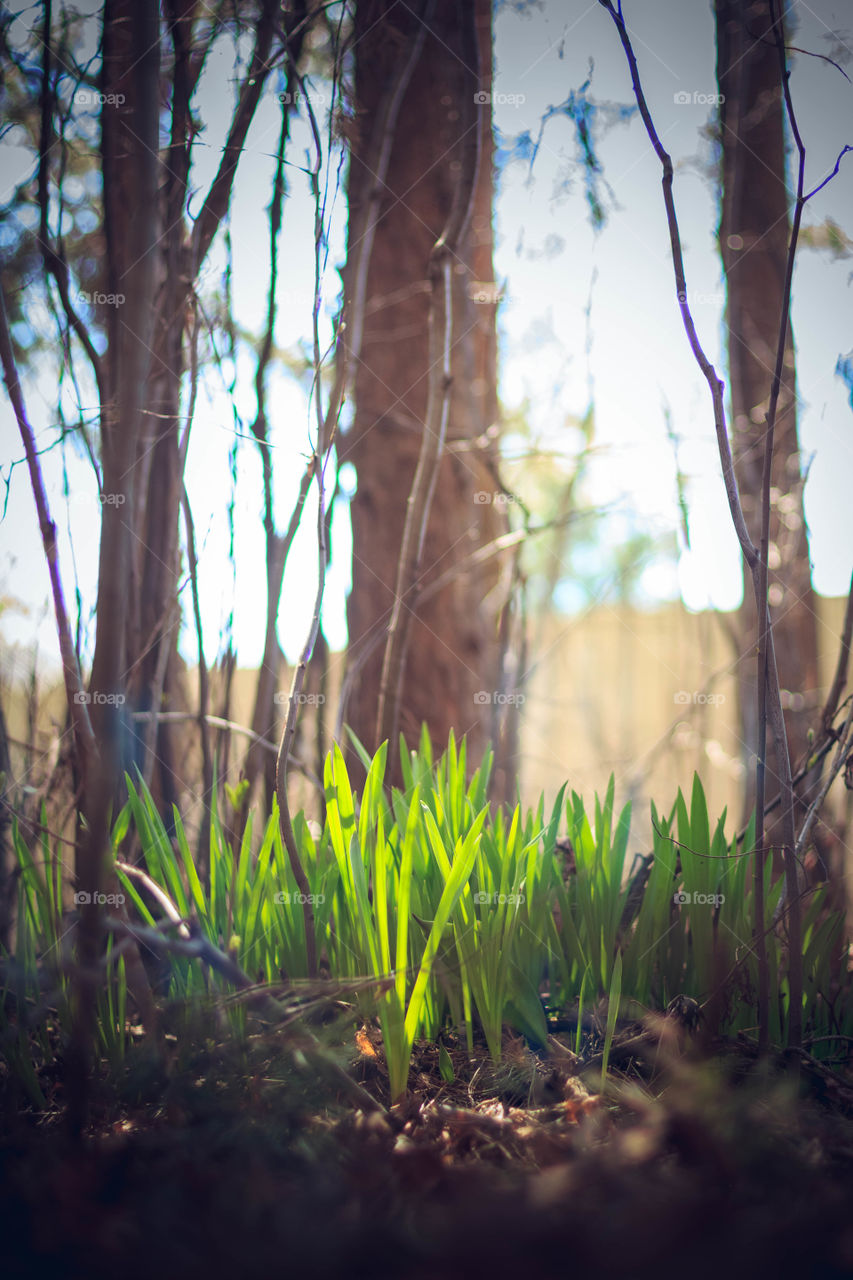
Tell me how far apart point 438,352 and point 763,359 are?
1940 millimetres

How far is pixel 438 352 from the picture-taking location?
1.45 metres

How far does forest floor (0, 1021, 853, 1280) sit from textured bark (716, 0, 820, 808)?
81.8 inches

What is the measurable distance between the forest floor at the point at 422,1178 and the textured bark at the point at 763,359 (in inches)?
81.8

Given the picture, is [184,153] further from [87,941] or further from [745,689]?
[745,689]

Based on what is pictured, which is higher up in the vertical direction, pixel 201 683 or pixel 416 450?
pixel 416 450

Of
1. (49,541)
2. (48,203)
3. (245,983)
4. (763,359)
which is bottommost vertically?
(245,983)

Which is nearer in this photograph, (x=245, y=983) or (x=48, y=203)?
(x=245, y=983)

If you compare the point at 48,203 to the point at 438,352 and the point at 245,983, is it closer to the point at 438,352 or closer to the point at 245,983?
the point at 438,352

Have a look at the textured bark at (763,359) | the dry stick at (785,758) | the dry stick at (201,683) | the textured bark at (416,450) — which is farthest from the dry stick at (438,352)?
the textured bark at (763,359)

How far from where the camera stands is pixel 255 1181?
1.70 ft

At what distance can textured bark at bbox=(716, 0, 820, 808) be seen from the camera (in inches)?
103

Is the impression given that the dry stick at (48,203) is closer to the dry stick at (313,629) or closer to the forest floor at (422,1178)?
the dry stick at (313,629)

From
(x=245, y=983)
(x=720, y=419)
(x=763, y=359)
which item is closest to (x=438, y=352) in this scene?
(x=720, y=419)

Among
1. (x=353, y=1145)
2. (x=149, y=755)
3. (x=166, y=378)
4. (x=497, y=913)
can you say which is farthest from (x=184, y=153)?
(x=353, y=1145)
